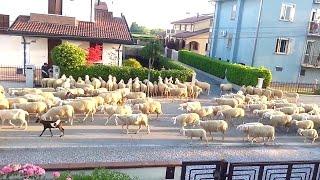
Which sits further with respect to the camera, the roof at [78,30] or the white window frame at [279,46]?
the white window frame at [279,46]

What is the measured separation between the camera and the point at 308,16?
2903 centimetres

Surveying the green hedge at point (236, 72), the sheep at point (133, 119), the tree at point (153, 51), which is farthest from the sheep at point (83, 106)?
the tree at point (153, 51)

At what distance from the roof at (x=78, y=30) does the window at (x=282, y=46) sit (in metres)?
12.4

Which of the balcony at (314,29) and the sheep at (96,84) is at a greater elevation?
the balcony at (314,29)

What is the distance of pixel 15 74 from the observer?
23.1 metres

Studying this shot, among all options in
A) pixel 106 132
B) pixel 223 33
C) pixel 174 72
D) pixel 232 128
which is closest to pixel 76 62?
pixel 174 72

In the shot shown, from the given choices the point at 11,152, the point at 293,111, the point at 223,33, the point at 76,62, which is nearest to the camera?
the point at 11,152

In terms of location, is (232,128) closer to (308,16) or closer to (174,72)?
(174,72)

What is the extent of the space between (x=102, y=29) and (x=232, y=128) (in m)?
15.1

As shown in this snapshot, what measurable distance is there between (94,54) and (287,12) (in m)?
15.8

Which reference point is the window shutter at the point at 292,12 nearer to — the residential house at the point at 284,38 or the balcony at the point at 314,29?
the residential house at the point at 284,38

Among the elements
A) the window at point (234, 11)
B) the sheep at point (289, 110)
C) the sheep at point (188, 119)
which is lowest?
the sheep at point (188, 119)

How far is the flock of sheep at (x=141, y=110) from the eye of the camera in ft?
40.0

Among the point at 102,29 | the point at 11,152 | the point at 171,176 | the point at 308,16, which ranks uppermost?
the point at 308,16
